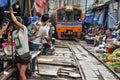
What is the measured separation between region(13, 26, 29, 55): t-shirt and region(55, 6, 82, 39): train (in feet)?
75.7

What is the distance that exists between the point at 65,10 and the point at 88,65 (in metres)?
18.4

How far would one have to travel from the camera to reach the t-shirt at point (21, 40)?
25.2 ft

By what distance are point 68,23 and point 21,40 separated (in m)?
23.5

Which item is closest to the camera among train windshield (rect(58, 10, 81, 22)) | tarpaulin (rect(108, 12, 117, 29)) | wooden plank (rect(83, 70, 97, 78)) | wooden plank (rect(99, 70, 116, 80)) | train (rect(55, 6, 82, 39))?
wooden plank (rect(99, 70, 116, 80))

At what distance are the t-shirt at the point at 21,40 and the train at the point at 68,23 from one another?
2307 centimetres

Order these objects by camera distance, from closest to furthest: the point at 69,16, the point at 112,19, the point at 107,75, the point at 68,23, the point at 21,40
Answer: the point at 21,40 → the point at 107,75 → the point at 112,19 → the point at 68,23 → the point at 69,16

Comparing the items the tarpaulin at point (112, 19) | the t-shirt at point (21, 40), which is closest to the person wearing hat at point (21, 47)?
the t-shirt at point (21, 40)

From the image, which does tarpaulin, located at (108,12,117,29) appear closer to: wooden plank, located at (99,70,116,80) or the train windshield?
the train windshield

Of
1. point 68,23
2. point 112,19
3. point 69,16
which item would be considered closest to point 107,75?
point 112,19

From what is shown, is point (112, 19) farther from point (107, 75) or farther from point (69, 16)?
point (107, 75)

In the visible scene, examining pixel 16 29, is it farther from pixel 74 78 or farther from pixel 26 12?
pixel 26 12

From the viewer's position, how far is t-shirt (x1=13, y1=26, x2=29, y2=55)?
25.2 ft

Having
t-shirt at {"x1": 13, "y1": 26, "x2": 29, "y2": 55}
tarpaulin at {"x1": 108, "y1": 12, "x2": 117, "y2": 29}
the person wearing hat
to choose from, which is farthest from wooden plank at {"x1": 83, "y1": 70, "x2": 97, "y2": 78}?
tarpaulin at {"x1": 108, "y1": 12, "x2": 117, "y2": 29}

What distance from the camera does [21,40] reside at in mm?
7742
